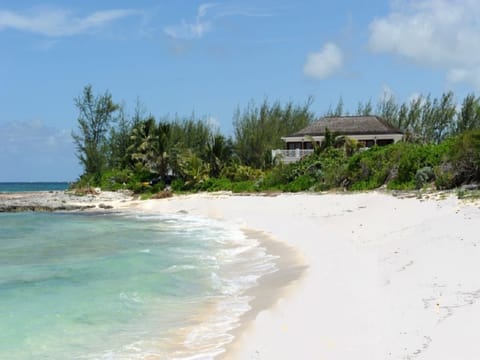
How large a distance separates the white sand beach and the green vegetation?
18.7 ft

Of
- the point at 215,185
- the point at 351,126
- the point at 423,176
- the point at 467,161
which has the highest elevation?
the point at 351,126

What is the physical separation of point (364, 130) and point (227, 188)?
427 inches

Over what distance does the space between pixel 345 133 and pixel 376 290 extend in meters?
31.3

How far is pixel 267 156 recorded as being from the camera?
40.4 m

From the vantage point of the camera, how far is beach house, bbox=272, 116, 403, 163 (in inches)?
1451

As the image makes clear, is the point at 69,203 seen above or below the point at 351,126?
below

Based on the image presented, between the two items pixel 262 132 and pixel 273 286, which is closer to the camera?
pixel 273 286

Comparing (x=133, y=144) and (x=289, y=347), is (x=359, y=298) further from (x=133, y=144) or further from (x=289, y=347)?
(x=133, y=144)

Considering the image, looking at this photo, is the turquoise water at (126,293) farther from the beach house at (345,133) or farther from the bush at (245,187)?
the beach house at (345,133)

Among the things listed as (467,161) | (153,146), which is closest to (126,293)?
(467,161)

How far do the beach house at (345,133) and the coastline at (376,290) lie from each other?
20.7 meters

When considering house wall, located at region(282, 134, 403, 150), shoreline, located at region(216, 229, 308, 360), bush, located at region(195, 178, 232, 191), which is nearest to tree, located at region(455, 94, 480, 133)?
house wall, located at region(282, 134, 403, 150)

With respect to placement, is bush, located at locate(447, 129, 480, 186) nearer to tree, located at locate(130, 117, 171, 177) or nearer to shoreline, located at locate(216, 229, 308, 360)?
shoreline, located at locate(216, 229, 308, 360)

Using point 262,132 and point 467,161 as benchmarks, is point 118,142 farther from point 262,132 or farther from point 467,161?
point 467,161
